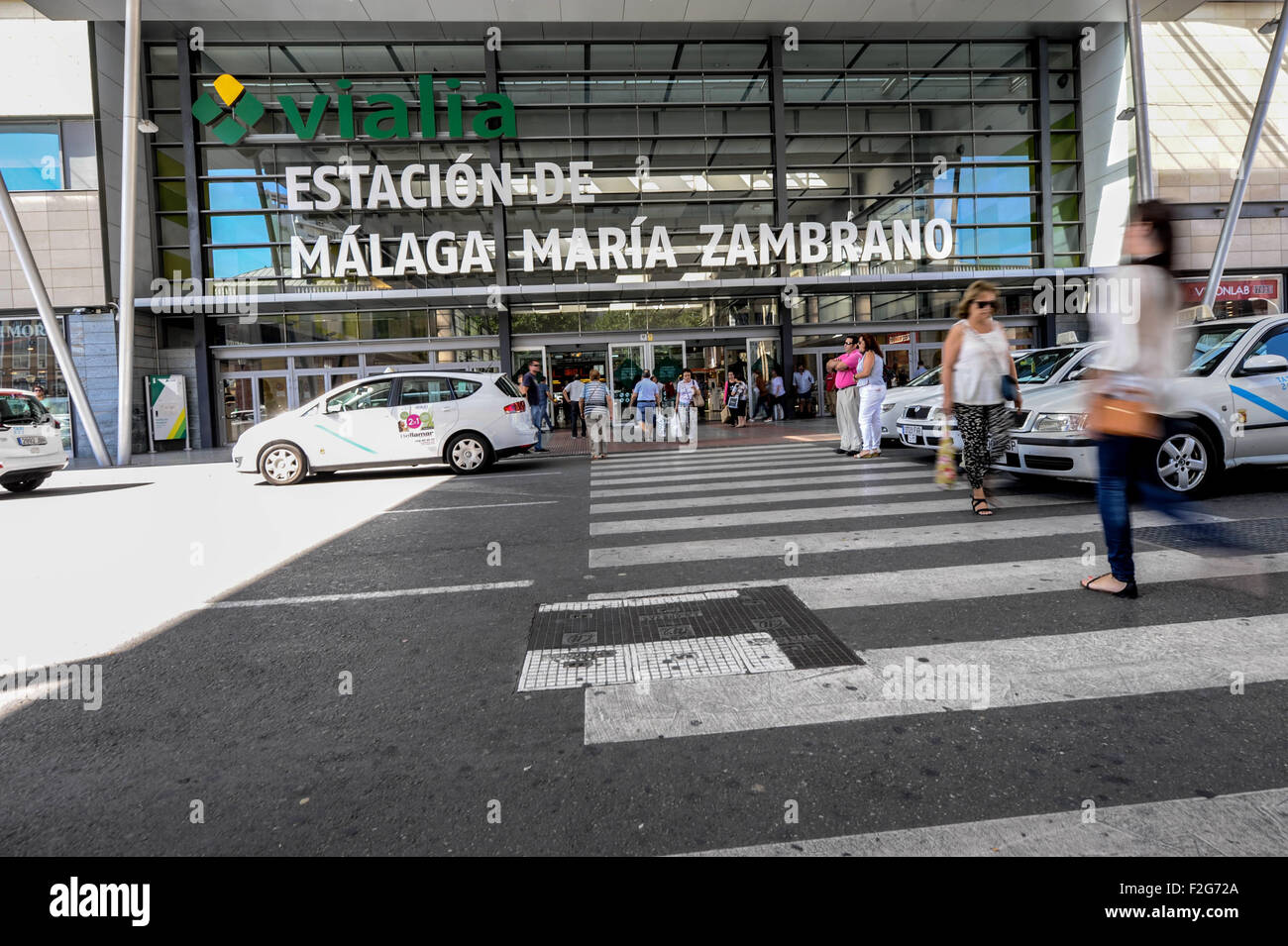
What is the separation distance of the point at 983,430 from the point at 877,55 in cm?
2271

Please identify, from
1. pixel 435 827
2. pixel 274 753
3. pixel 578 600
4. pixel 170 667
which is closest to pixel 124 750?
pixel 274 753

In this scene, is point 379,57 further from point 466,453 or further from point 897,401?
point 897,401

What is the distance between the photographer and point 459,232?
23844 mm

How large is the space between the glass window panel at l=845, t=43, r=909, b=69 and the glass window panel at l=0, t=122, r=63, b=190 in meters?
23.2

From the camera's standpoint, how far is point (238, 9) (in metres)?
21.0

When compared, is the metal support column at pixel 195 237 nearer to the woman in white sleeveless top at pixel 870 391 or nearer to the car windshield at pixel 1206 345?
the woman in white sleeveless top at pixel 870 391

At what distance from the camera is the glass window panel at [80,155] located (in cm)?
2058

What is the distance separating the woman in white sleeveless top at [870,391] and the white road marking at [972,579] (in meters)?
6.31

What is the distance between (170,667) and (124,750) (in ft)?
3.20

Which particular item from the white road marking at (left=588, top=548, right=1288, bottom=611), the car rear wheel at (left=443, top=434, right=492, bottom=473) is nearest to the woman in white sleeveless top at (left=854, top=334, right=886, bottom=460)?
the car rear wheel at (left=443, top=434, right=492, bottom=473)

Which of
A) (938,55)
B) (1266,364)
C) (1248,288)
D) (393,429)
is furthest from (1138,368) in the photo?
(1248,288)

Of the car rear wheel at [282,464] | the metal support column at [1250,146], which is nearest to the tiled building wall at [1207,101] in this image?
the metal support column at [1250,146]

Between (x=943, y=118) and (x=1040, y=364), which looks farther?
(x=943, y=118)

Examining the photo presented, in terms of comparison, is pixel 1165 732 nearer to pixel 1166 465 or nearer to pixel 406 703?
pixel 406 703
